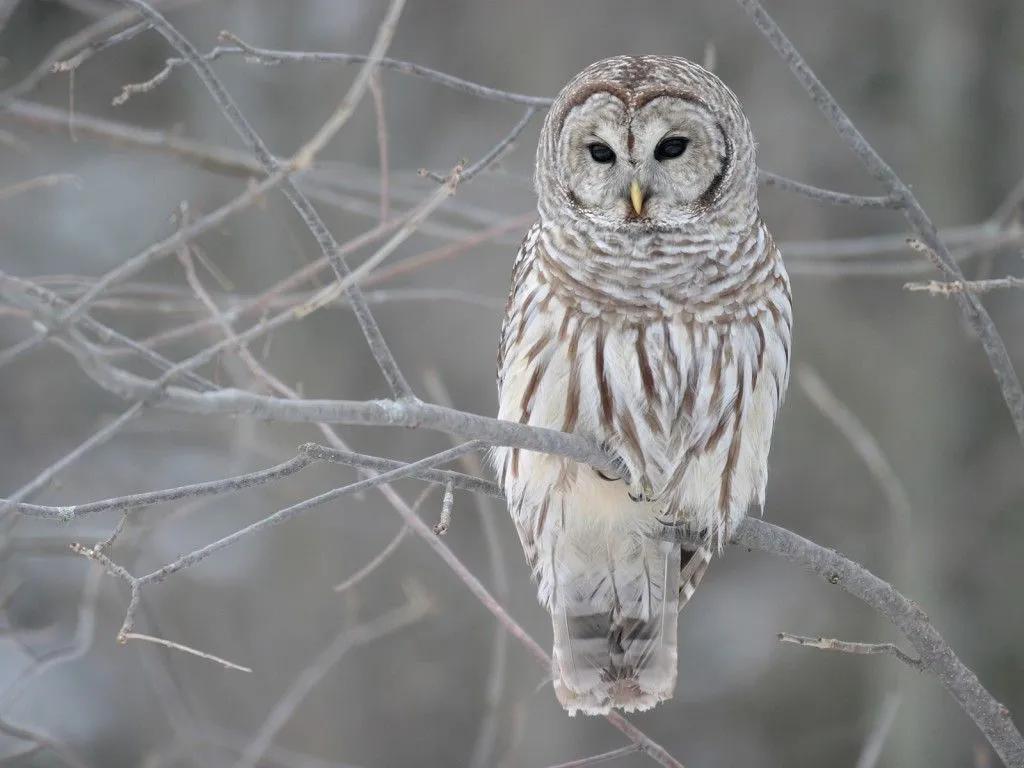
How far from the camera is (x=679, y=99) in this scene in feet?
12.6

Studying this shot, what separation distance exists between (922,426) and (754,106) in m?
2.27

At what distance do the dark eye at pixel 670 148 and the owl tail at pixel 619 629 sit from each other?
4.42 feet

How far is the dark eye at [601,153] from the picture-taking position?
12.8ft

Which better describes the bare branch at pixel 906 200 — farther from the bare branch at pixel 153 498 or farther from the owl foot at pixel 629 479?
the bare branch at pixel 153 498

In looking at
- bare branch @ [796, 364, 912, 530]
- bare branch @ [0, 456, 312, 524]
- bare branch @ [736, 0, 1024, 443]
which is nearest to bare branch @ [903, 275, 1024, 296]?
bare branch @ [736, 0, 1024, 443]

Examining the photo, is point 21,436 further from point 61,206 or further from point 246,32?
point 246,32

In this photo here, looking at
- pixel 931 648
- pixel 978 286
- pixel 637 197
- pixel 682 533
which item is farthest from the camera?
pixel 682 533

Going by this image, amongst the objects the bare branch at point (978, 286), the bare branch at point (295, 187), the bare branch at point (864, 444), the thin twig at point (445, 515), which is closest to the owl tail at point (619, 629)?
the bare branch at point (864, 444)

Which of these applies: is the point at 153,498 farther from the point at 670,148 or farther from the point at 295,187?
the point at 670,148

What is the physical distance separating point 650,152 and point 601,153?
172 millimetres

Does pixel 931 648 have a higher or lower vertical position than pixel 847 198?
lower

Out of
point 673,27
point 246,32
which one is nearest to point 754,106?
point 673,27

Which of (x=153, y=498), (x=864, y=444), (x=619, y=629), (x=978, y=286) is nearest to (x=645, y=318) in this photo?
(x=864, y=444)

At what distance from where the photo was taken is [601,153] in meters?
3.91
